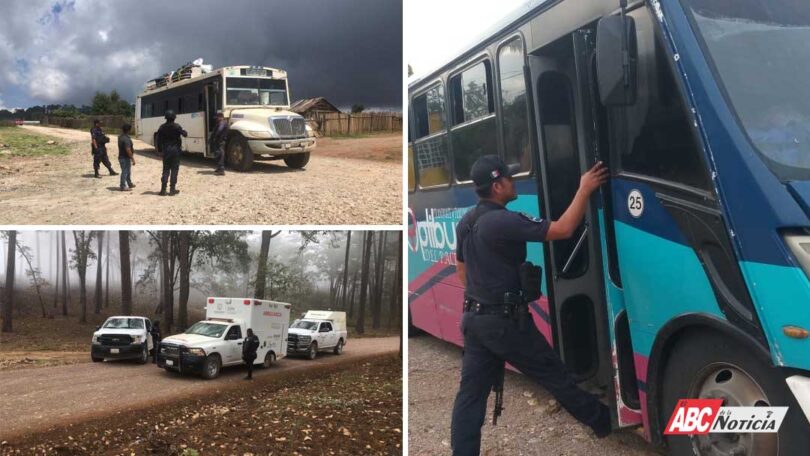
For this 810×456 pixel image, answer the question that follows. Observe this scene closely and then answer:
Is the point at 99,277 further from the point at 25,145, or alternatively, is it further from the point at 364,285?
the point at 364,285

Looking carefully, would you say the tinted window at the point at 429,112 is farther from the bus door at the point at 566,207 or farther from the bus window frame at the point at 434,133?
the bus door at the point at 566,207

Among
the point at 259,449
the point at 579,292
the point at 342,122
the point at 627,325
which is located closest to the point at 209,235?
the point at 342,122

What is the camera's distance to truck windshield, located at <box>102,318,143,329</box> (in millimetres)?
5156

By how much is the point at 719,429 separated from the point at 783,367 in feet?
1.64

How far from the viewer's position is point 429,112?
4926 millimetres

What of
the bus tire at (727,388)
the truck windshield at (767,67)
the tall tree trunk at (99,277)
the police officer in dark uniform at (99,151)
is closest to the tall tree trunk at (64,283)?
the tall tree trunk at (99,277)

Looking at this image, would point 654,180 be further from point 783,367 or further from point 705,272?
point 783,367

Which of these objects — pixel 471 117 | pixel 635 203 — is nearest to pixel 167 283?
pixel 471 117

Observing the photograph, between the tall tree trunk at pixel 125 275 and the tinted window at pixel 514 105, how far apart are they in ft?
9.15

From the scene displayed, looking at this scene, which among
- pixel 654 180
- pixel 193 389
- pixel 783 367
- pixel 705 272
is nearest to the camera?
pixel 783 367

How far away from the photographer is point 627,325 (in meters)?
3.10

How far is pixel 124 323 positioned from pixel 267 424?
1472mm

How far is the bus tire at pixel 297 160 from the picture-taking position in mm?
5273

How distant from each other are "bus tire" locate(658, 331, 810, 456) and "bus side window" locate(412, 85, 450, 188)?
7.91 feet
